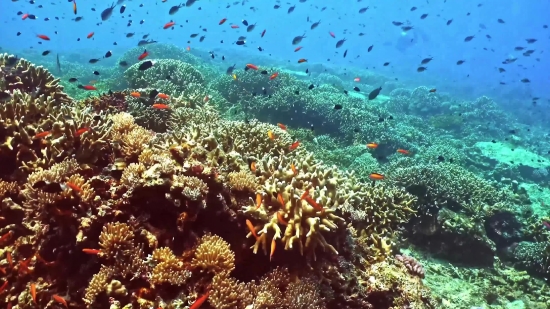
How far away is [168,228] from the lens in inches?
167

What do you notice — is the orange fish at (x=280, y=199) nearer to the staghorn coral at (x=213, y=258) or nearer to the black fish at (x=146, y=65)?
the staghorn coral at (x=213, y=258)

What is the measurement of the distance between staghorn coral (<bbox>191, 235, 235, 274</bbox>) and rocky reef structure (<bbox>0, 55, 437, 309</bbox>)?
0.04 feet

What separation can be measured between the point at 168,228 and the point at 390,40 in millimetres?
87969

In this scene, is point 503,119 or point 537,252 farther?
point 503,119

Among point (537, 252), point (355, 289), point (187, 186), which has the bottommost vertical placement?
point (537, 252)

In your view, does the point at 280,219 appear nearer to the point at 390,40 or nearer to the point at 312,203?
the point at 312,203

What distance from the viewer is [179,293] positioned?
373cm

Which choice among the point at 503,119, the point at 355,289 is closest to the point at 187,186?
the point at 355,289

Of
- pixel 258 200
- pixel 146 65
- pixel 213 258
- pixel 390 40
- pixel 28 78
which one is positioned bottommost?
pixel 390 40

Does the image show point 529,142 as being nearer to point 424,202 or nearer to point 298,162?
point 424,202

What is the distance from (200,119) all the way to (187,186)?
4.59 m

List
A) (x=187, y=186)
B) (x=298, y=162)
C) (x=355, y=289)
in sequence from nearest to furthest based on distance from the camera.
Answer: (x=187, y=186), (x=355, y=289), (x=298, y=162)

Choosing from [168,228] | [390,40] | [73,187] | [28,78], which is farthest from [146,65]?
[390,40]

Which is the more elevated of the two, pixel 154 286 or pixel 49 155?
pixel 49 155
